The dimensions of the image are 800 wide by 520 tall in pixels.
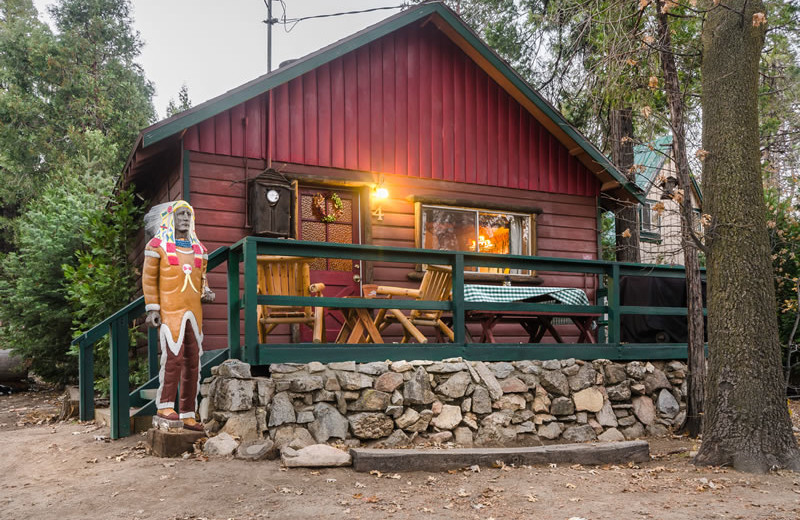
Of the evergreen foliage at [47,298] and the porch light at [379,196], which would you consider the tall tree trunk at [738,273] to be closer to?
the porch light at [379,196]

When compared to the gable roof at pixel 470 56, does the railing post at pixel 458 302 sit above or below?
below

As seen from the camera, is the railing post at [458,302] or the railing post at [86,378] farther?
the railing post at [86,378]

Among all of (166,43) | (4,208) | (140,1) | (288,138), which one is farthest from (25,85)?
(166,43)

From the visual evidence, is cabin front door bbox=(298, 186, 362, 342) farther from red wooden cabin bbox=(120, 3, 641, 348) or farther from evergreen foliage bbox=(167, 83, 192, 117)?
evergreen foliage bbox=(167, 83, 192, 117)

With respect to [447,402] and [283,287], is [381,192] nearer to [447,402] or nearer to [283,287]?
[283,287]

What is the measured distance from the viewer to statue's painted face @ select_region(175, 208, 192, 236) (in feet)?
18.8

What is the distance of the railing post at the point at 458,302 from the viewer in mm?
6770

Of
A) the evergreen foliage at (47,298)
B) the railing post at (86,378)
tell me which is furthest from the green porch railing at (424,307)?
the evergreen foliage at (47,298)

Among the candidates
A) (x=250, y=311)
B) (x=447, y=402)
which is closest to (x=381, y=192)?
(x=447, y=402)

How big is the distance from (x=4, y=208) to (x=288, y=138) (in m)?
20.7

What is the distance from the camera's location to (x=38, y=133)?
2436 cm

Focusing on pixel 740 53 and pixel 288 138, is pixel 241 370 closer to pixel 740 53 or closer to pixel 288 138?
pixel 288 138

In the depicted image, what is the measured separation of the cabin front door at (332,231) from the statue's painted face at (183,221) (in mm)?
2909

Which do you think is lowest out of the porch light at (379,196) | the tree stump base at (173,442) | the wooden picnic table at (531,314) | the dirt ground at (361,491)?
the dirt ground at (361,491)
